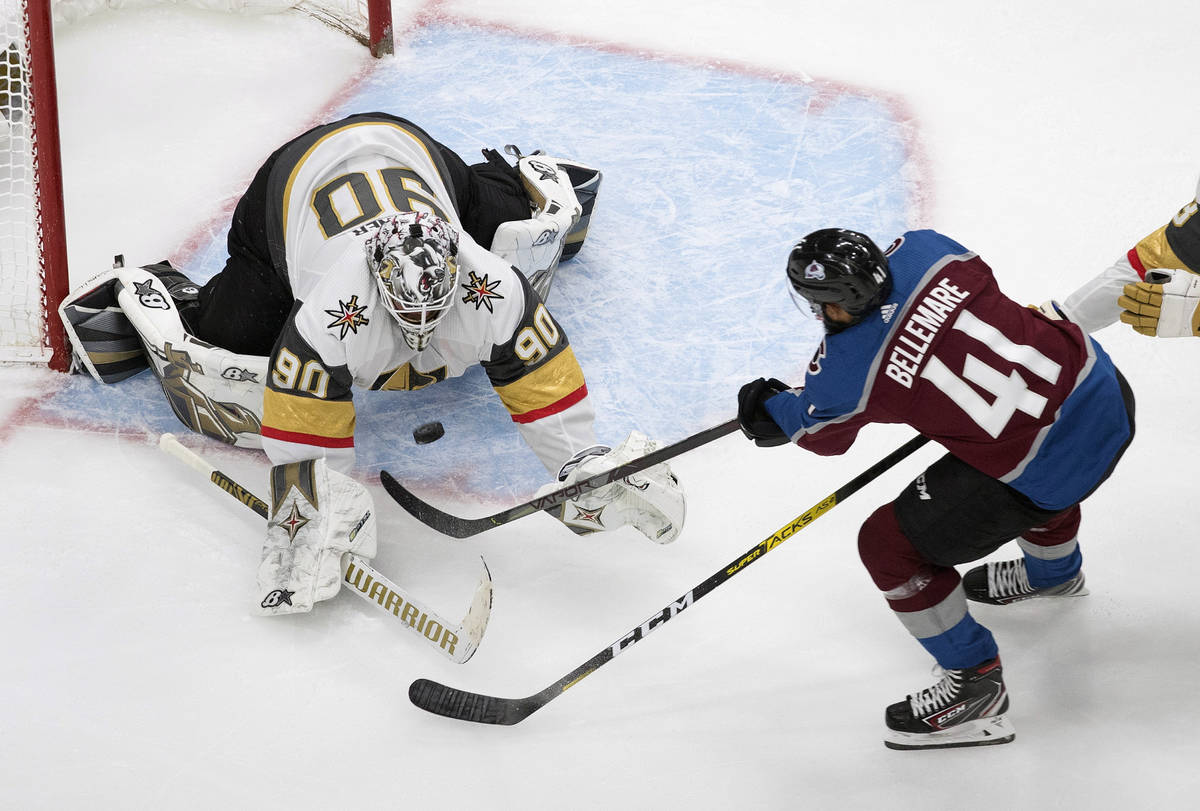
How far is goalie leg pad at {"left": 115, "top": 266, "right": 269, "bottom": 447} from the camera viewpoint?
3373mm

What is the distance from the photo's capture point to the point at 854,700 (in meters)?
2.84

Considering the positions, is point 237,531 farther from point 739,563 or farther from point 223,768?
point 739,563

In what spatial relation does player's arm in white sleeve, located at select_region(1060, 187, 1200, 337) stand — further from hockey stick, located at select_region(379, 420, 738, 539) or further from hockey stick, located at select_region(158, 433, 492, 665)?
hockey stick, located at select_region(158, 433, 492, 665)

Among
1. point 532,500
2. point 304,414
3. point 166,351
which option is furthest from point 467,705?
point 166,351

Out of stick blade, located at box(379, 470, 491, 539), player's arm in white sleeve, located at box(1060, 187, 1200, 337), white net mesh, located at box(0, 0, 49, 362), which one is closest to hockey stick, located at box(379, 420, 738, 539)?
stick blade, located at box(379, 470, 491, 539)

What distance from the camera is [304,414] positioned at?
118 inches

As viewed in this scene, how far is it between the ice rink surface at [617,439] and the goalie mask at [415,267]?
67 centimetres

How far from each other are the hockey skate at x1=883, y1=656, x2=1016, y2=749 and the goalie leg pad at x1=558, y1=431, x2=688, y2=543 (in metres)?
0.68

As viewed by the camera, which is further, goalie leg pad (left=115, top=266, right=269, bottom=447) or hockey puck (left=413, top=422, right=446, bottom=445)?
hockey puck (left=413, top=422, right=446, bottom=445)

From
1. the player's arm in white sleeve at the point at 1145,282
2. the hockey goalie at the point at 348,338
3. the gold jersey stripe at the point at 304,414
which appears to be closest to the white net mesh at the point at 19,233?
the hockey goalie at the point at 348,338

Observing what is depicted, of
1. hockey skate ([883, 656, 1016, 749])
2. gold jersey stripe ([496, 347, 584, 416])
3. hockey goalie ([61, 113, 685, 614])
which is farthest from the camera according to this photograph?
gold jersey stripe ([496, 347, 584, 416])

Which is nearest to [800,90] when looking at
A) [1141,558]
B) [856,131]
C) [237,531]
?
[856,131]

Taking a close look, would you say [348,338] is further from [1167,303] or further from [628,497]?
[1167,303]

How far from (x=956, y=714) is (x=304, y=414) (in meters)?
1.59
